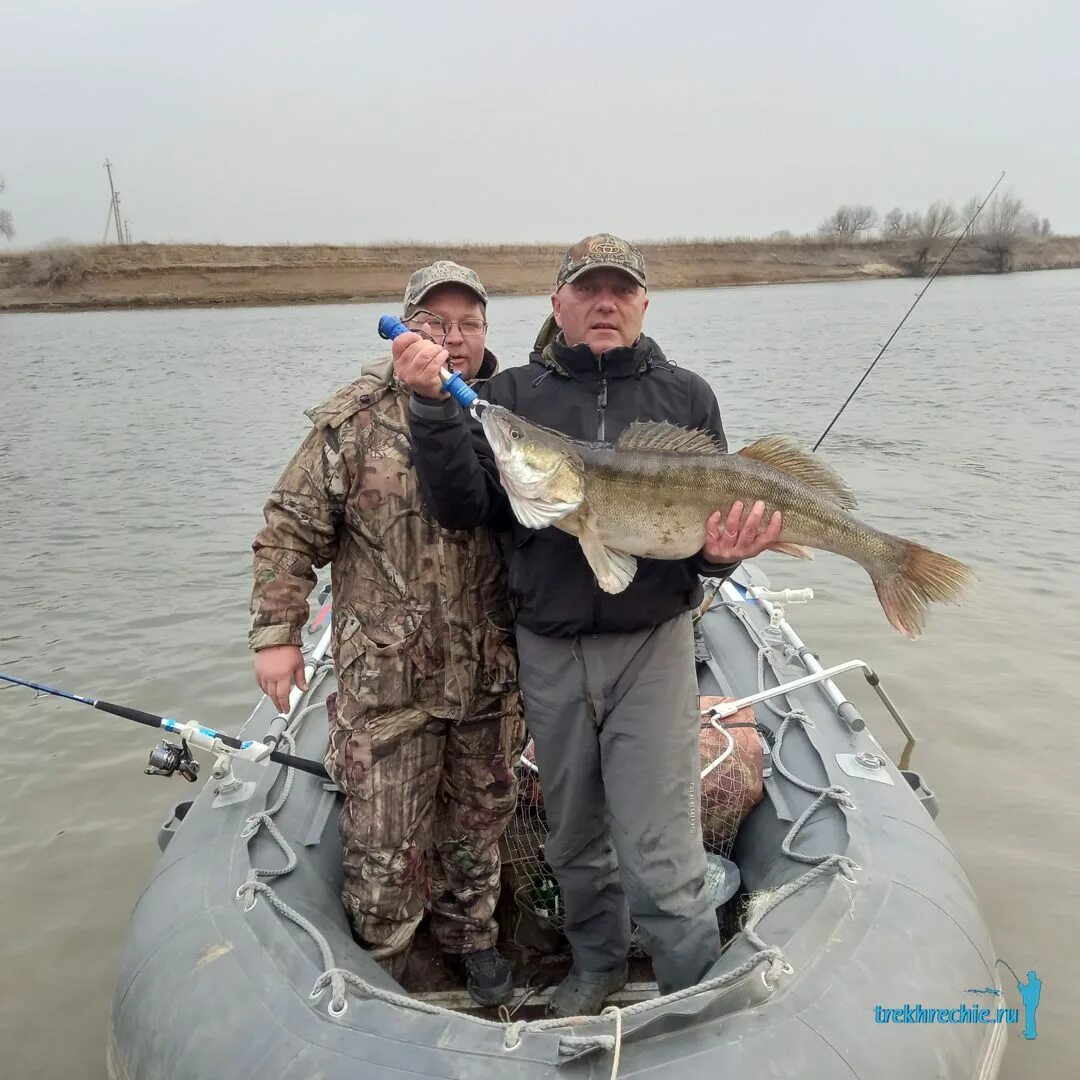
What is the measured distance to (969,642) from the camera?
6695 millimetres

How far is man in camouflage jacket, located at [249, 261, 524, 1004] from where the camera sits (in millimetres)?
2865

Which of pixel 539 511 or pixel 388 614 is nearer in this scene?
pixel 539 511

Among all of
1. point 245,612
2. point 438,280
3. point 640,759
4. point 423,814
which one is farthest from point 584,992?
point 245,612

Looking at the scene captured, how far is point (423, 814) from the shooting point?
3049 mm

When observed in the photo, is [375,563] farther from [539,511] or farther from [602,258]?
[602,258]

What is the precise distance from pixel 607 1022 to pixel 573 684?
939mm

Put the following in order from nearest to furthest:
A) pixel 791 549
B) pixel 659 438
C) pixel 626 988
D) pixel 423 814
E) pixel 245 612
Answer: pixel 659 438
pixel 791 549
pixel 423 814
pixel 626 988
pixel 245 612

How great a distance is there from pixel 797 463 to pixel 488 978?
2190mm

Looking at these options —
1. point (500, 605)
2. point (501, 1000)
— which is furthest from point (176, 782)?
point (500, 605)

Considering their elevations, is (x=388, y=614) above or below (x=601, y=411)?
below

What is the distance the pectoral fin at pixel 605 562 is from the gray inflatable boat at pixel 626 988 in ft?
3.56

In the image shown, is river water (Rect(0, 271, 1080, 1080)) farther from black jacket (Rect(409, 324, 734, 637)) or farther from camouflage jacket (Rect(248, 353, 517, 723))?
black jacket (Rect(409, 324, 734, 637))

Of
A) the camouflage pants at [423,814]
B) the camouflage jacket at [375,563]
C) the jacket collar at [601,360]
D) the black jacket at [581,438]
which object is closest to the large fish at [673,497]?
the black jacket at [581,438]

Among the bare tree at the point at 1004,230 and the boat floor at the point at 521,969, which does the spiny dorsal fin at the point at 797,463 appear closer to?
the boat floor at the point at 521,969
